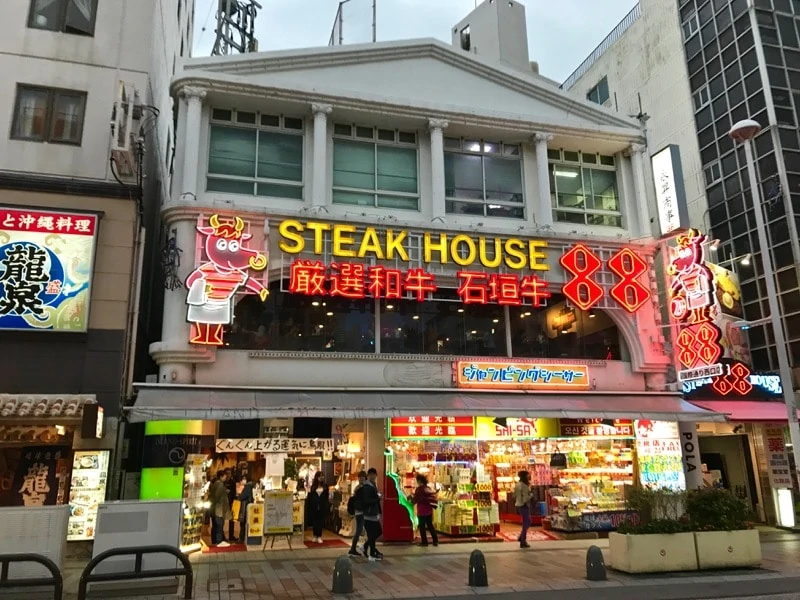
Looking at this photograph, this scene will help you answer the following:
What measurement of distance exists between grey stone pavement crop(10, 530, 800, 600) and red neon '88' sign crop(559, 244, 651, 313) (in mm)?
6243

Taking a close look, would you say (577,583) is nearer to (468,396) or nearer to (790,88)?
(468,396)

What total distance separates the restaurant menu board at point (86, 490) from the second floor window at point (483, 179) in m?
10.2

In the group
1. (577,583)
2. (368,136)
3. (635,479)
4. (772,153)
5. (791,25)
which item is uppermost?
(791,25)

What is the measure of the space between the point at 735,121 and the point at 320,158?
1864 centimetres

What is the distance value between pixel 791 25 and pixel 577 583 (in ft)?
82.3

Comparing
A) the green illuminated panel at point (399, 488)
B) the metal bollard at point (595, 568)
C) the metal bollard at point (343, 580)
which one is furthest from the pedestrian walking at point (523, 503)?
the metal bollard at point (343, 580)

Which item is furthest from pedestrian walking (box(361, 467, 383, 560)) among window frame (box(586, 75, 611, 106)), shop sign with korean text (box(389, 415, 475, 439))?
window frame (box(586, 75, 611, 106))

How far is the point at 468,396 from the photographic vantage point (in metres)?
14.9

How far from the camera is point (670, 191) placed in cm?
1703

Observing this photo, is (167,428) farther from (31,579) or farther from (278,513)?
(31,579)

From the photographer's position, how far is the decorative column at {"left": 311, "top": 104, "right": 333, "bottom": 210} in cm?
1535

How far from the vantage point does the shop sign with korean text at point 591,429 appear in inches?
658

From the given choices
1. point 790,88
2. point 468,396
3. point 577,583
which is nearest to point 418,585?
point 577,583

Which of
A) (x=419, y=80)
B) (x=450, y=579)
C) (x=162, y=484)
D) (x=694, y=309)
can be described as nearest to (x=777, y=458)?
(x=694, y=309)
